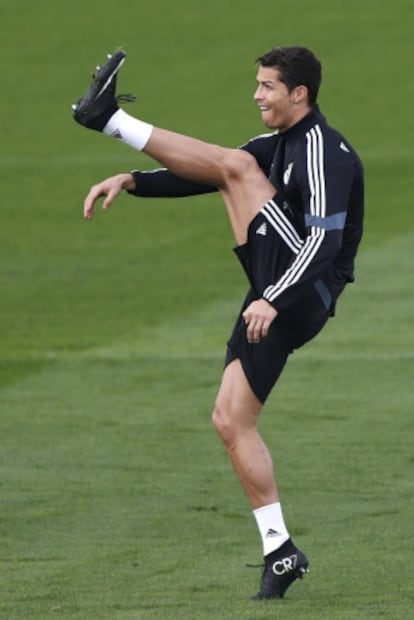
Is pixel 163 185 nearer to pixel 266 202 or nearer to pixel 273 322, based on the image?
pixel 266 202

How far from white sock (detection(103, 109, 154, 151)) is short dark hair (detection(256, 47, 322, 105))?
55 cm

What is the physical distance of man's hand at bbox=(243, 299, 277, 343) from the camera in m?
6.91

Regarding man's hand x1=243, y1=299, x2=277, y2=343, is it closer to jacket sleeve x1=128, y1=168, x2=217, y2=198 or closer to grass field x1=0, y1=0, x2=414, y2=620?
jacket sleeve x1=128, y1=168, x2=217, y2=198

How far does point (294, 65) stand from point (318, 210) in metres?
0.63

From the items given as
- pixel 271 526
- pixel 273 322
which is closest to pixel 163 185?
pixel 273 322

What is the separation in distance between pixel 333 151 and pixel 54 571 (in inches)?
85.5

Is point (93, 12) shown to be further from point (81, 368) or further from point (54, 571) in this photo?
point (54, 571)

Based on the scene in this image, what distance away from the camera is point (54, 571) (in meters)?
7.77

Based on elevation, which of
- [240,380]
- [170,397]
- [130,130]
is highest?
[130,130]

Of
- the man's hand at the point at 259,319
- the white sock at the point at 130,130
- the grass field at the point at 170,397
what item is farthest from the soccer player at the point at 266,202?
the grass field at the point at 170,397

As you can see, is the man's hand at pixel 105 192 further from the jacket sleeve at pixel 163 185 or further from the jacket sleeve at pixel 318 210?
the jacket sleeve at pixel 318 210

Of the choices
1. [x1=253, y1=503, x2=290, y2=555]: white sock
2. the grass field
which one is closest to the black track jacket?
[x1=253, y1=503, x2=290, y2=555]: white sock

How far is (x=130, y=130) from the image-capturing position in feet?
23.8

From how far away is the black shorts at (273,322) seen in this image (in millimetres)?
7289
